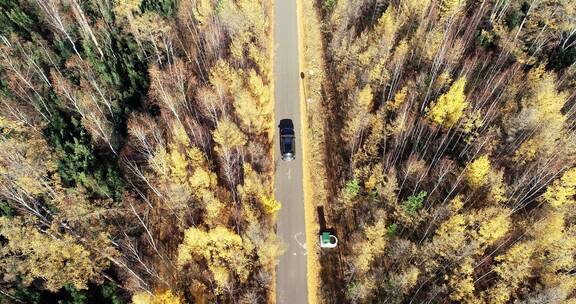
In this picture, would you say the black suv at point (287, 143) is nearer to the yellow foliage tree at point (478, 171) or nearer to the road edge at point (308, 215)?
the road edge at point (308, 215)

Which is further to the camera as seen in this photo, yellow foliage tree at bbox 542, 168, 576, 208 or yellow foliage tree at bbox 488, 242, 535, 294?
yellow foliage tree at bbox 542, 168, 576, 208

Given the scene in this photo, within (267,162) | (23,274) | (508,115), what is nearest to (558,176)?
(508,115)

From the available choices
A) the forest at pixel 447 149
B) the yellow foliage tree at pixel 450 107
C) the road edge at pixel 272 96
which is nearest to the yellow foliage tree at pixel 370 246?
the forest at pixel 447 149

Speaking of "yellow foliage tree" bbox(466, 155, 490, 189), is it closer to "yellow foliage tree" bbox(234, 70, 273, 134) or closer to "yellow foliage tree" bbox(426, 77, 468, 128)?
"yellow foliage tree" bbox(426, 77, 468, 128)

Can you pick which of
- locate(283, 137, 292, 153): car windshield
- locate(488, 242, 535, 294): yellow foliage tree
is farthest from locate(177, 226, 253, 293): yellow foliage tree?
locate(488, 242, 535, 294): yellow foliage tree

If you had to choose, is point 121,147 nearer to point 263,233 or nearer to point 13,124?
point 13,124
